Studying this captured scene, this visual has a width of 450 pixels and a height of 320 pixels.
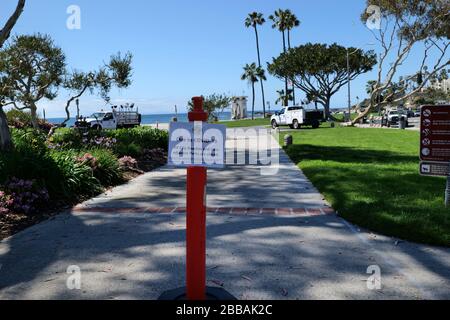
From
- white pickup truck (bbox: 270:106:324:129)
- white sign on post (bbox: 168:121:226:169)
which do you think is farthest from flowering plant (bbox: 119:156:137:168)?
white pickup truck (bbox: 270:106:324:129)

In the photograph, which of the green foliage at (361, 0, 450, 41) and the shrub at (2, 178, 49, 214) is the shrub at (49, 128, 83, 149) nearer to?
the shrub at (2, 178, 49, 214)

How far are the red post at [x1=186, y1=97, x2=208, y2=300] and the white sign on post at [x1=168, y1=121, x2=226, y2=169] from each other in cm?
7

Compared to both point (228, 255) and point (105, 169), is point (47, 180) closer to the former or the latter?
point (105, 169)

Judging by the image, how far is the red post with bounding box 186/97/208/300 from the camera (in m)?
2.96

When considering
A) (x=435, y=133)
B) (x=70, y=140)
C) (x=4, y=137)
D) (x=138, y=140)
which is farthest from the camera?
(x=138, y=140)

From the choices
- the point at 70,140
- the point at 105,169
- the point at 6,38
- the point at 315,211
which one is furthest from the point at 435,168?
the point at 70,140

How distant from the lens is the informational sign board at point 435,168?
6.66 metres

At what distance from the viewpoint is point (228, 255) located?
4.84 m

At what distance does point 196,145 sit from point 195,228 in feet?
1.82

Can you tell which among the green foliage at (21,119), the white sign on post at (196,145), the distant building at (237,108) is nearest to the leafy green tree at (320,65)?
the distant building at (237,108)

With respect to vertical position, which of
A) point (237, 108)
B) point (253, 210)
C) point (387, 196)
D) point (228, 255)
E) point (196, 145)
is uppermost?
point (237, 108)

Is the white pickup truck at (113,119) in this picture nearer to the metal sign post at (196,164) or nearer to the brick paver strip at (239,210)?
the brick paver strip at (239,210)
